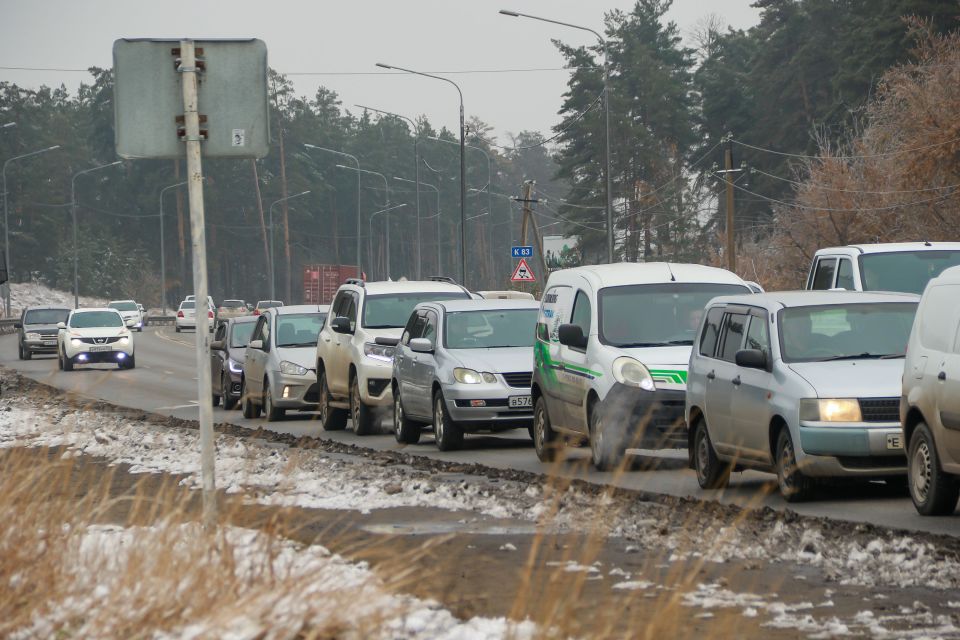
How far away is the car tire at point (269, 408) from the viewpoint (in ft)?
82.1

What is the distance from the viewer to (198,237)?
343 inches

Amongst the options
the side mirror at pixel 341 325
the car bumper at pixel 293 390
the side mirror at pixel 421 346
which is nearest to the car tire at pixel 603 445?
the side mirror at pixel 421 346

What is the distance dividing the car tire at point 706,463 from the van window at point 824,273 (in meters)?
5.00

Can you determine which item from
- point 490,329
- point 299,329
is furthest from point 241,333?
point 490,329

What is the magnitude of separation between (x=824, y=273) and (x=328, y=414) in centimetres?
755

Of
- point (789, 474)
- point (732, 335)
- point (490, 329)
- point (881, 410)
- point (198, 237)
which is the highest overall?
point (198, 237)

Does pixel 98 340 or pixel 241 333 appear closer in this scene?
pixel 241 333

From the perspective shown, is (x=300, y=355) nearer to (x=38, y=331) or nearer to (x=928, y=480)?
(x=928, y=480)

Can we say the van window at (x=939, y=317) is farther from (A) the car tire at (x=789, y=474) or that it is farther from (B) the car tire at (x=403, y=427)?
(B) the car tire at (x=403, y=427)

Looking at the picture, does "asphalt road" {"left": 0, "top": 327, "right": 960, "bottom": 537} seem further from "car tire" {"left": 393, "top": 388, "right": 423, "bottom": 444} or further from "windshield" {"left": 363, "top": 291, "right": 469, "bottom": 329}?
"windshield" {"left": 363, "top": 291, "right": 469, "bottom": 329}

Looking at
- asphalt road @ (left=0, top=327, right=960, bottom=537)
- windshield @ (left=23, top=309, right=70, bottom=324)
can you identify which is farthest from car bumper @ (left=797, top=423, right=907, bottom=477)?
windshield @ (left=23, top=309, right=70, bottom=324)

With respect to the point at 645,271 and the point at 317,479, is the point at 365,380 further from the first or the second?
the point at 317,479

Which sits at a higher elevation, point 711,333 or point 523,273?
point 711,333

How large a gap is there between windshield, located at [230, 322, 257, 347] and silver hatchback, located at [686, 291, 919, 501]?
1629 cm
